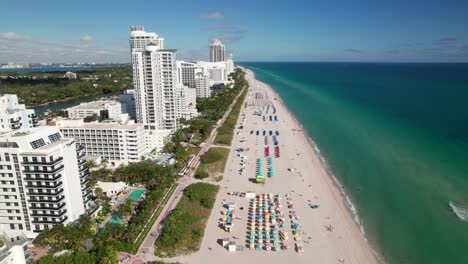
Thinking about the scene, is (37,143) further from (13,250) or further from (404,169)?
(404,169)

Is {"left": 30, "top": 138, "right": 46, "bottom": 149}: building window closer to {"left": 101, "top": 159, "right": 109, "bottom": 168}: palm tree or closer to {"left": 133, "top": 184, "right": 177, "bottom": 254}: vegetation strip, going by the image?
{"left": 133, "top": 184, "right": 177, "bottom": 254}: vegetation strip

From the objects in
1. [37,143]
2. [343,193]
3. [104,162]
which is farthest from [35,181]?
[343,193]

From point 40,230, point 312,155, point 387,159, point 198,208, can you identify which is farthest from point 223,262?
point 387,159

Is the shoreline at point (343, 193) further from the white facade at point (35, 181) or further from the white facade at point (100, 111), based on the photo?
the white facade at point (100, 111)

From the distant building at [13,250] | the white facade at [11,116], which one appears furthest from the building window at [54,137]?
the distant building at [13,250]

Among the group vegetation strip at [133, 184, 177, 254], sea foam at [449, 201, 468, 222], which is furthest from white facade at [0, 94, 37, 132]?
sea foam at [449, 201, 468, 222]

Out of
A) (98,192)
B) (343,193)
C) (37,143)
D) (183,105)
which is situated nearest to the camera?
(37,143)

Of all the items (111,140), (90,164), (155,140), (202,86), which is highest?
(202,86)
